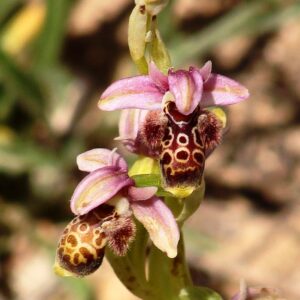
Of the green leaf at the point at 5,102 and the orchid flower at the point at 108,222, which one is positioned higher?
the orchid flower at the point at 108,222

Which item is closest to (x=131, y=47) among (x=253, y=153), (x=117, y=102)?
(x=117, y=102)

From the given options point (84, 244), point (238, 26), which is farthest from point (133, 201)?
point (238, 26)

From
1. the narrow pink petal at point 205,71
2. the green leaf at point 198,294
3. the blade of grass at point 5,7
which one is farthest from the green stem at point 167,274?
the blade of grass at point 5,7

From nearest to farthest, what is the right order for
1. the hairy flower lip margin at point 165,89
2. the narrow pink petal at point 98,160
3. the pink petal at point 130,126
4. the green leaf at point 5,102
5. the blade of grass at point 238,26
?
the hairy flower lip margin at point 165,89 → the narrow pink petal at point 98,160 → the pink petal at point 130,126 → the blade of grass at point 238,26 → the green leaf at point 5,102

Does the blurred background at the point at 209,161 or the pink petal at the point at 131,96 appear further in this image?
the blurred background at the point at 209,161

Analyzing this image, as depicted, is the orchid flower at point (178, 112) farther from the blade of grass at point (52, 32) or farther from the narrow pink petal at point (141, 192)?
the blade of grass at point (52, 32)

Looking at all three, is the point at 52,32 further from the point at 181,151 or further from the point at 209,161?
the point at 181,151
